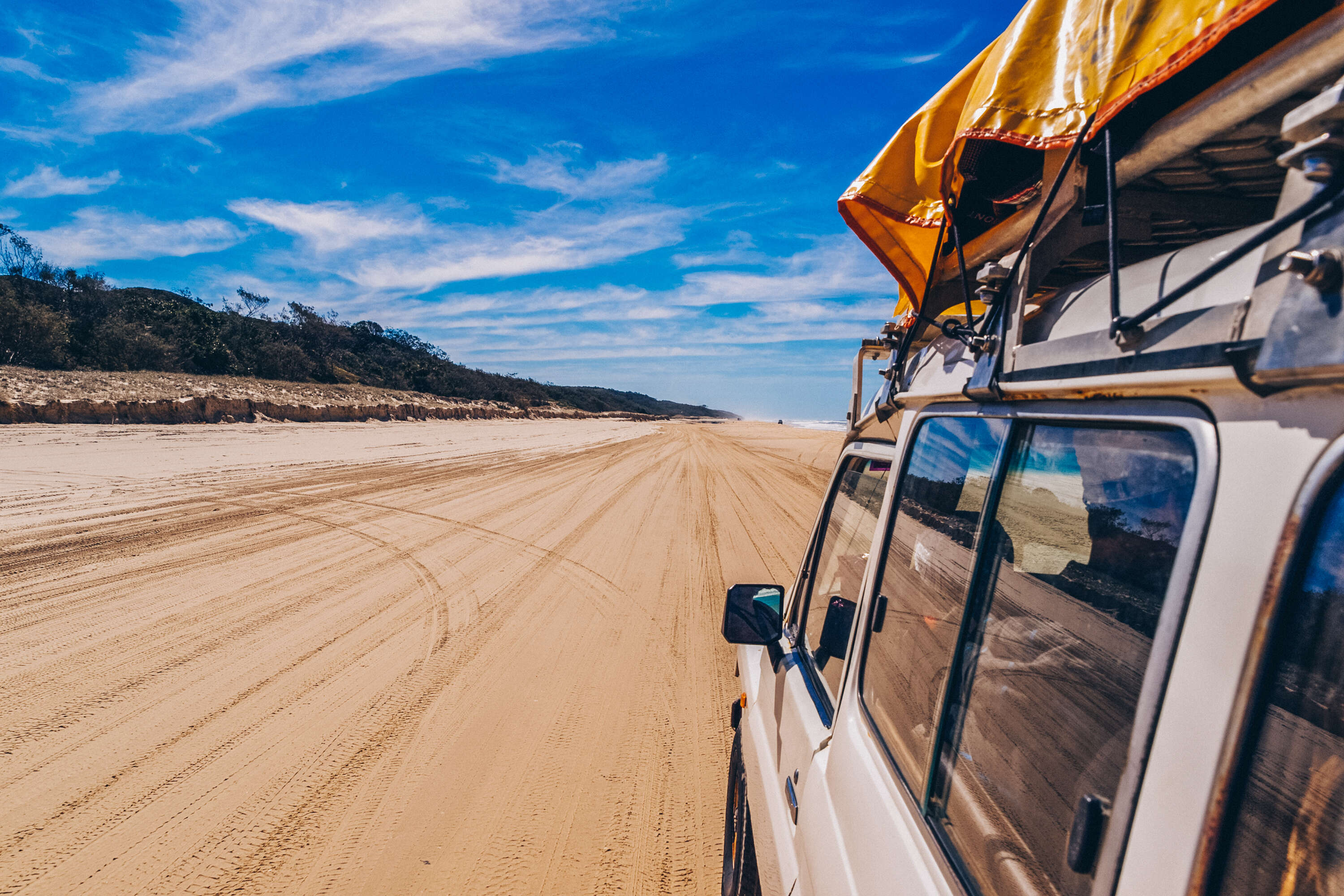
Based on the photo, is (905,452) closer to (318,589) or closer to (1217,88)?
(1217,88)

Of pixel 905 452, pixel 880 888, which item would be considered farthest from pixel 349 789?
pixel 905 452

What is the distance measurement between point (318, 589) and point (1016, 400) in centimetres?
669

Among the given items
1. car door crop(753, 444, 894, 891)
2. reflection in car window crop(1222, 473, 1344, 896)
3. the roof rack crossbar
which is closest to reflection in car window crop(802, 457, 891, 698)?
car door crop(753, 444, 894, 891)

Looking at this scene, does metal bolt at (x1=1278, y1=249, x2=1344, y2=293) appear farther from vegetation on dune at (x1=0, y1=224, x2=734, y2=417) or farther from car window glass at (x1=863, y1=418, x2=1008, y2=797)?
vegetation on dune at (x1=0, y1=224, x2=734, y2=417)

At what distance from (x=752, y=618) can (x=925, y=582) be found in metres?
0.78

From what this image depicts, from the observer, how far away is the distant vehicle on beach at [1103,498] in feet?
2.16

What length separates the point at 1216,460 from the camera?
0.72 m

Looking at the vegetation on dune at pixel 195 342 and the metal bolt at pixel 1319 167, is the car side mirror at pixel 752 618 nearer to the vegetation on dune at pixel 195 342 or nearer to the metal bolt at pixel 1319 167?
the metal bolt at pixel 1319 167

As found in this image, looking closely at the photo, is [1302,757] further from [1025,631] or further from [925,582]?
[925,582]

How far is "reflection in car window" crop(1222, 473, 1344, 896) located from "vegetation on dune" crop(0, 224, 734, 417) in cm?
3559

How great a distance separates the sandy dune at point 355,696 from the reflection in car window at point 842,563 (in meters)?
1.52

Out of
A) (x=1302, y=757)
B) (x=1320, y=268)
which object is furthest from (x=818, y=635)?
(x=1320, y=268)

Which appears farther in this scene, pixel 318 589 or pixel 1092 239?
pixel 318 589

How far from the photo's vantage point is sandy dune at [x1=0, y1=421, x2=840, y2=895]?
285cm
